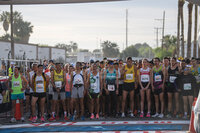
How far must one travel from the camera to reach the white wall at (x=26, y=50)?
137 ft

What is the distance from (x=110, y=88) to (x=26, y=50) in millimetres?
35172

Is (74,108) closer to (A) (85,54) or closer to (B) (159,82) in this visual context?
(B) (159,82)

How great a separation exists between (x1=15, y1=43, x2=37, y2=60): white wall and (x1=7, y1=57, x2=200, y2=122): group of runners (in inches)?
1214

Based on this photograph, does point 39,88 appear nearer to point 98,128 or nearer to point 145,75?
point 98,128

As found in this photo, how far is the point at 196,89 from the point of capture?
1099cm

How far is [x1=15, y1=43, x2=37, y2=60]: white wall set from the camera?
137 feet

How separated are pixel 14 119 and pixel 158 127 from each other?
16.2 ft

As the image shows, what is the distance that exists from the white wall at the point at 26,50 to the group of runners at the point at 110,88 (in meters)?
30.8

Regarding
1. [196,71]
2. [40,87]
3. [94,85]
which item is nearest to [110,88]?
[94,85]

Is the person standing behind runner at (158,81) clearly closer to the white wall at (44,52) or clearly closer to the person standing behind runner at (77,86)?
the person standing behind runner at (77,86)

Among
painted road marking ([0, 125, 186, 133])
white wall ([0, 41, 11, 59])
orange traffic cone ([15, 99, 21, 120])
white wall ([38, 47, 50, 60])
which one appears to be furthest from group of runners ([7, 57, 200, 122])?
white wall ([38, 47, 50, 60])

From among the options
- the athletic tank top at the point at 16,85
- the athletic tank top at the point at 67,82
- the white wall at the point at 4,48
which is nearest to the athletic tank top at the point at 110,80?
the athletic tank top at the point at 67,82

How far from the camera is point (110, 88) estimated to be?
11.0 meters

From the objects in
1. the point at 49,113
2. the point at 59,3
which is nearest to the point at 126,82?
the point at 49,113
